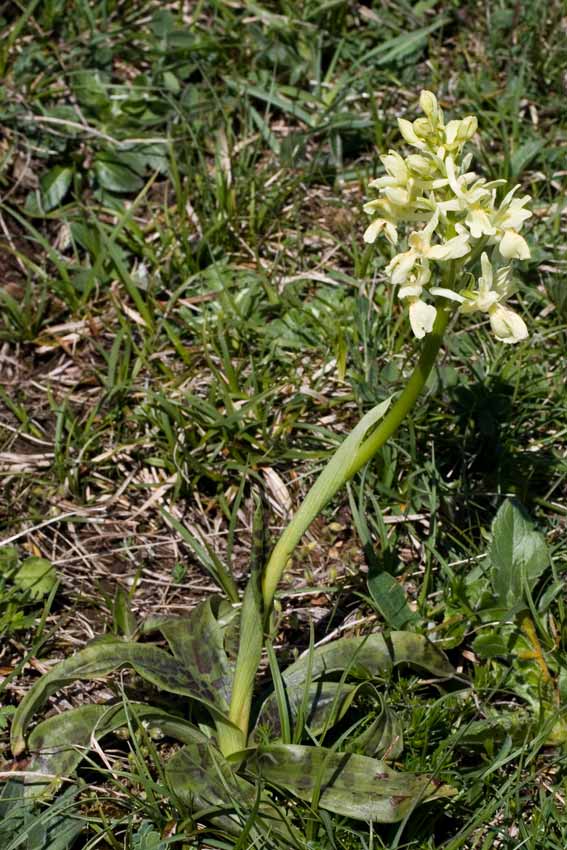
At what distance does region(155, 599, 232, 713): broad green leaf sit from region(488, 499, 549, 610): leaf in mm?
769

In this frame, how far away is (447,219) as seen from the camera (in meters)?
2.13

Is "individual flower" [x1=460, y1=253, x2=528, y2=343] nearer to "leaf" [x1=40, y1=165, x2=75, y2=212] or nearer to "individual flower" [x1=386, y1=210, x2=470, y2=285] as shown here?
"individual flower" [x1=386, y1=210, x2=470, y2=285]

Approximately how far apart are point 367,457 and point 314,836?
90cm

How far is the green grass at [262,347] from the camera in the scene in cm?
279

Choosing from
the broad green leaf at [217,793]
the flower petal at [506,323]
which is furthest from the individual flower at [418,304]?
the broad green leaf at [217,793]

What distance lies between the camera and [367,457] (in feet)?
7.54

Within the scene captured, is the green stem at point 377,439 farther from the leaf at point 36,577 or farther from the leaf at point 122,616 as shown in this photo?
the leaf at point 36,577

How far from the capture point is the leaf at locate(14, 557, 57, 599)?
302cm

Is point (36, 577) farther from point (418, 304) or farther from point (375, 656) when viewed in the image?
point (418, 304)

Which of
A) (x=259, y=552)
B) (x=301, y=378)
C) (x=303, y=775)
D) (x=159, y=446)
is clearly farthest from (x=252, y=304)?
(x=303, y=775)

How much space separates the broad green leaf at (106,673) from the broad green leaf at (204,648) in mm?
29

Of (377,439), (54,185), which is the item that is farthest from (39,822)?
(54,185)

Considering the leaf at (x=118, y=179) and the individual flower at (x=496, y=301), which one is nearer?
the individual flower at (x=496, y=301)

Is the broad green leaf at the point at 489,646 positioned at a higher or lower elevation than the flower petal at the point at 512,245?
lower
